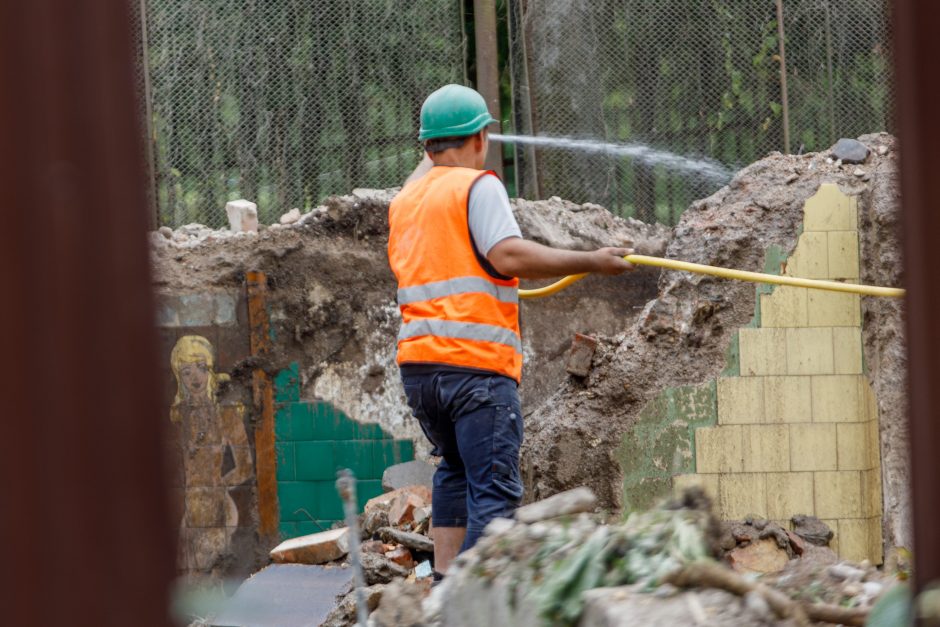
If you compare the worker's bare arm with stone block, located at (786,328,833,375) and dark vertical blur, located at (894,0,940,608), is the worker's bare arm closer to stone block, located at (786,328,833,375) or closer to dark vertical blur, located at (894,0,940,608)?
stone block, located at (786,328,833,375)

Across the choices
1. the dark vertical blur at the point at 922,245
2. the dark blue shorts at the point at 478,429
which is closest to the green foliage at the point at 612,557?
the dark vertical blur at the point at 922,245

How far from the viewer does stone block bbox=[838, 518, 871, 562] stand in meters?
5.54

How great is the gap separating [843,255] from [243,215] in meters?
4.05

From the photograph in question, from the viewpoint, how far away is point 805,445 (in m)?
5.53

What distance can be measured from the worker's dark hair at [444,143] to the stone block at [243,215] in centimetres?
361

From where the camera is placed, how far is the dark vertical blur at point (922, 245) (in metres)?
1.09

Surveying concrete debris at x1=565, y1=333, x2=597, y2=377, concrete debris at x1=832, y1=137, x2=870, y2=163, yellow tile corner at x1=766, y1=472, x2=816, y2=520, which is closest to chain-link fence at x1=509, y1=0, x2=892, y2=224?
concrete debris at x1=832, y1=137, x2=870, y2=163

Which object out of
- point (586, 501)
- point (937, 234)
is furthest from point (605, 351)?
point (937, 234)

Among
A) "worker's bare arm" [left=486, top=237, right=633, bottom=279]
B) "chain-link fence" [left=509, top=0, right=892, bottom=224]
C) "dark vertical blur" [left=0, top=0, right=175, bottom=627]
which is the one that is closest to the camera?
"dark vertical blur" [left=0, top=0, right=175, bottom=627]

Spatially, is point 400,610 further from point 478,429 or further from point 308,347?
point 308,347

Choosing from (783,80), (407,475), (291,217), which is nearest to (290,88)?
(291,217)

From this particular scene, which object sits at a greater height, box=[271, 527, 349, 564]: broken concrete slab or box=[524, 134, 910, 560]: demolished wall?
box=[524, 134, 910, 560]: demolished wall

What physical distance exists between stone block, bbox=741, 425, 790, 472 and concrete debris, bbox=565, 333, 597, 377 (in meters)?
0.86

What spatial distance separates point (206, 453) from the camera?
713 cm
